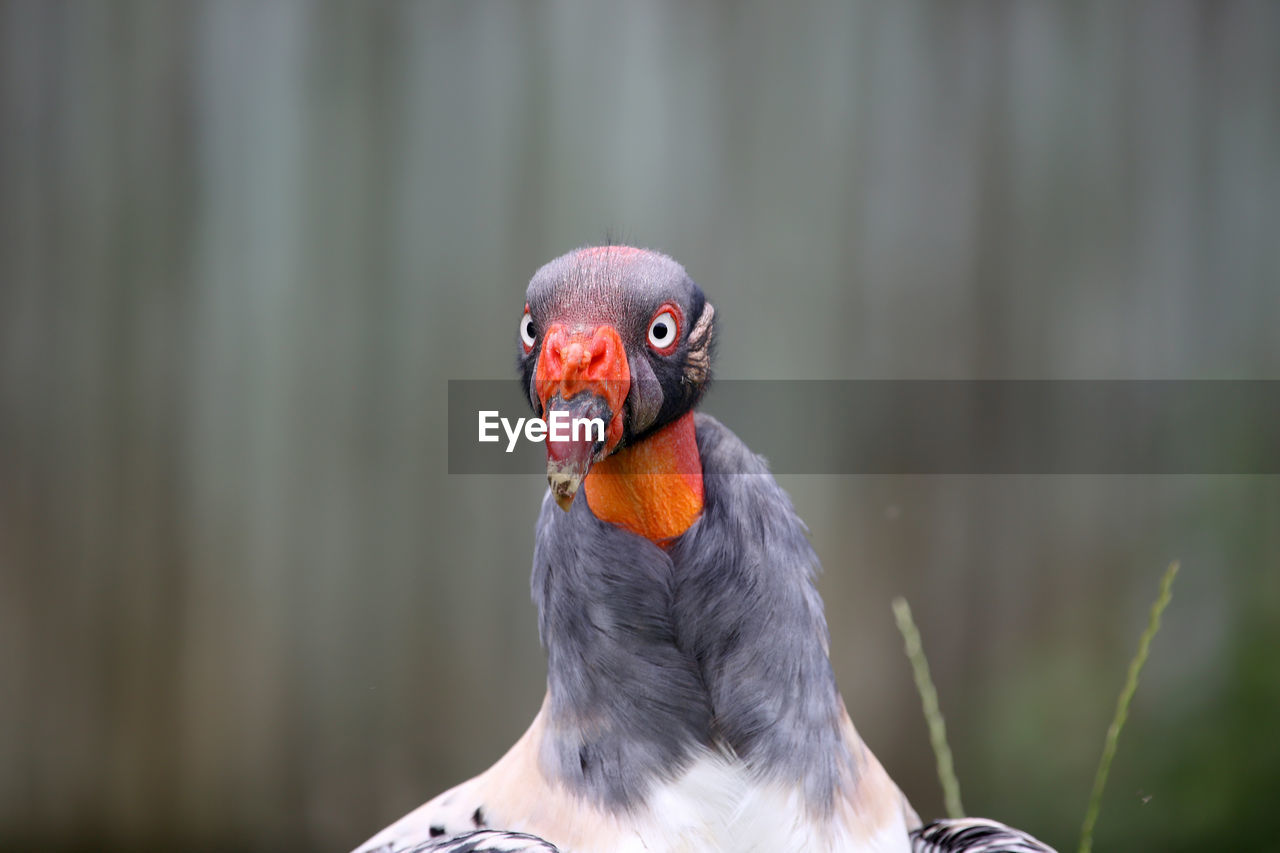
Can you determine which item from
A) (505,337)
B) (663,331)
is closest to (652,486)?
(663,331)

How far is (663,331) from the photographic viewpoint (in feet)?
4.02

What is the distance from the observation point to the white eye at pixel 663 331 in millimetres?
1213

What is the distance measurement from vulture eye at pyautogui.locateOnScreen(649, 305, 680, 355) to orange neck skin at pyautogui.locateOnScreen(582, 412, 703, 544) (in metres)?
0.13

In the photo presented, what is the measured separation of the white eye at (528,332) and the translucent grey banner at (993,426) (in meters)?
1.60

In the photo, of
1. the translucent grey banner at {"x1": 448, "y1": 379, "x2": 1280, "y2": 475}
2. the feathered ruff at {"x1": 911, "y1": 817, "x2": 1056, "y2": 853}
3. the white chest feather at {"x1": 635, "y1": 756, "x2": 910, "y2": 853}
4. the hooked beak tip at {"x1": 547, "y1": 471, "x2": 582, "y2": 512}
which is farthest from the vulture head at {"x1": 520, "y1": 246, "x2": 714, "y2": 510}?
the translucent grey banner at {"x1": 448, "y1": 379, "x2": 1280, "y2": 475}

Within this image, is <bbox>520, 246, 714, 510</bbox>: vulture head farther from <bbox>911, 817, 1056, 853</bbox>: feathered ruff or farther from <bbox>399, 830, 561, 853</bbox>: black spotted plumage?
<bbox>911, 817, 1056, 853</bbox>: feathered ruff

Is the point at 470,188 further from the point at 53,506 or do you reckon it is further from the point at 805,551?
the point at 805,551

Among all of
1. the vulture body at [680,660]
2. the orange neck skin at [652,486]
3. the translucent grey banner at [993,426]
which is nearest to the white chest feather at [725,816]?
the vulture body at [680,660]

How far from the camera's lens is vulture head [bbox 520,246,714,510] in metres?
1.10

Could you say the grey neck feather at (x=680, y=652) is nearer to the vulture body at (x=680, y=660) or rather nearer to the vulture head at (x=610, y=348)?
the vulture body at (x=680, y=660)

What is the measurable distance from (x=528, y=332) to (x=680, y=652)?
0.46 m

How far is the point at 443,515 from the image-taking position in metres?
2.98

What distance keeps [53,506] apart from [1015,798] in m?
2.93

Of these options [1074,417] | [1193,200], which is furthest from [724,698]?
[1193,200]
